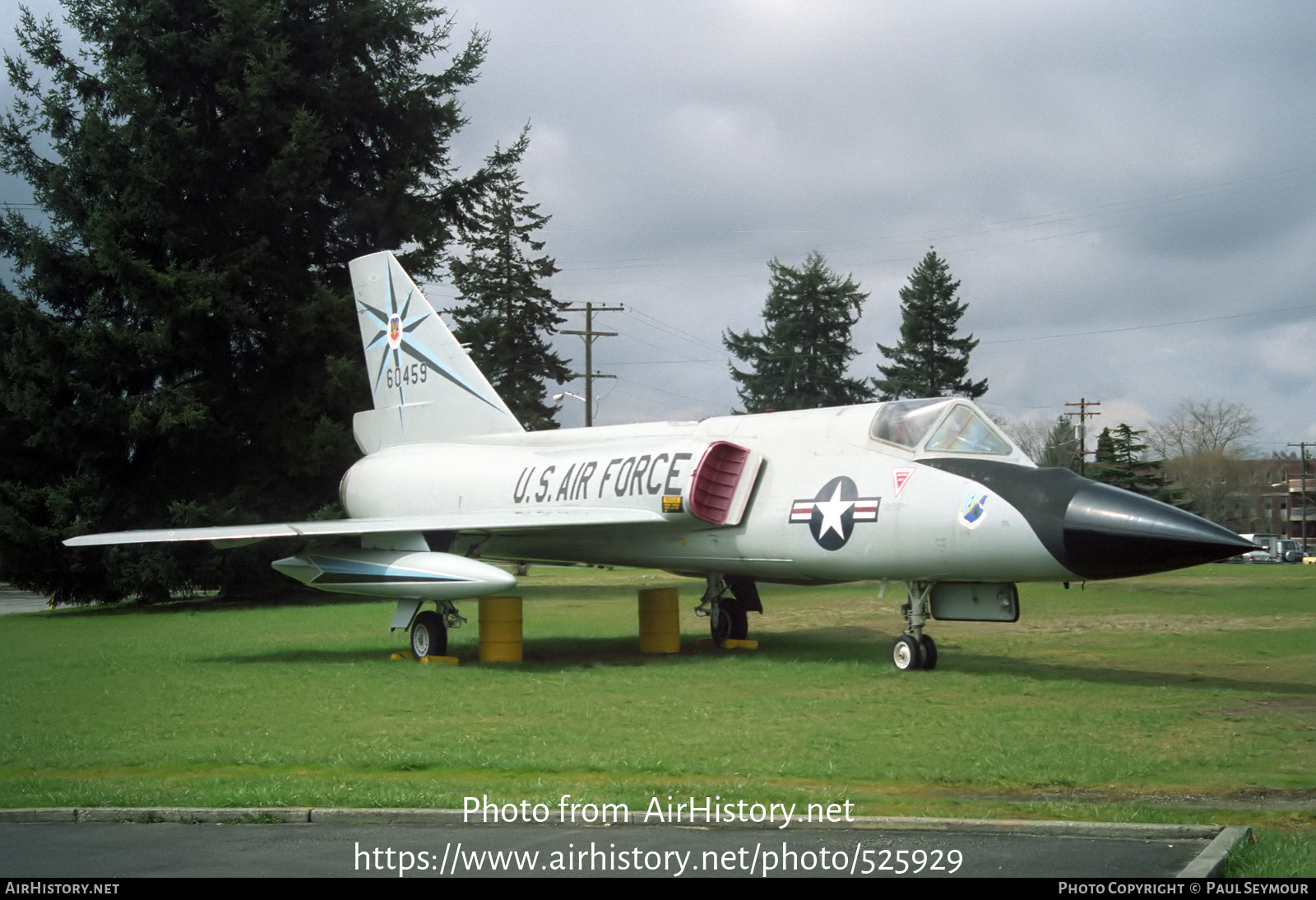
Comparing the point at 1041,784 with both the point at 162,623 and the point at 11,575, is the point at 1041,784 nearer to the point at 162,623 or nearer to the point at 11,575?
the point at 162,623

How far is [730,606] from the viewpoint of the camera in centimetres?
1548

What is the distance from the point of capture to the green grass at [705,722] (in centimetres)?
671

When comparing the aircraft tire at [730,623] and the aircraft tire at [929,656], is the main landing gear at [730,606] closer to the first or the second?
the aircraft tire at [730,623]

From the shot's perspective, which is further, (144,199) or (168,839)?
(144,199)

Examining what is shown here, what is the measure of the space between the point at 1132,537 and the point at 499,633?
23.3ft

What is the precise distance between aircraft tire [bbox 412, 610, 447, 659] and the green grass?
545mm

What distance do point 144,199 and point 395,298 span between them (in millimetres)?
10634

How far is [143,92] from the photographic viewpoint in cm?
2645

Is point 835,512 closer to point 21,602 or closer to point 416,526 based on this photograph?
point 416,526

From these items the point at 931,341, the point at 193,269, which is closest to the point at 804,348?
the point at 931,341

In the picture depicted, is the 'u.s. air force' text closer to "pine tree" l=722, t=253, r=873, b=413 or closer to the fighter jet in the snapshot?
the fighter jet

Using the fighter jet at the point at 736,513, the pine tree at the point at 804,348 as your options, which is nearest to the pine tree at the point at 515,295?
the pine tree at the point at 804,348

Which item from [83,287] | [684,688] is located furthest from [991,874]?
[83,287]

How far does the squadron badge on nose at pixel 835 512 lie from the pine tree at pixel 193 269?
16.0 meters
